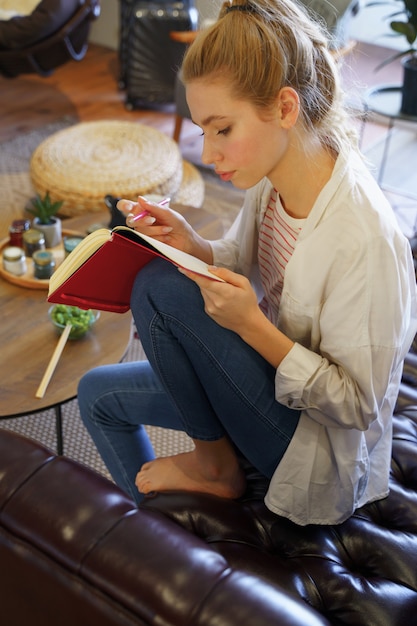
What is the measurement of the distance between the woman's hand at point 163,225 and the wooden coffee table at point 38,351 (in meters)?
0.41

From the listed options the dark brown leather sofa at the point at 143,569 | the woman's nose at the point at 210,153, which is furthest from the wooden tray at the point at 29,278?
the dark brown leather sofa at the point at 143,569

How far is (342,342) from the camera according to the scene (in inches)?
44.9

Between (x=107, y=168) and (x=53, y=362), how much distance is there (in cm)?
130

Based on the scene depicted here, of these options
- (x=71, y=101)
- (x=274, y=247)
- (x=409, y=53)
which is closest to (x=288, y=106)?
(x=274, y=247)

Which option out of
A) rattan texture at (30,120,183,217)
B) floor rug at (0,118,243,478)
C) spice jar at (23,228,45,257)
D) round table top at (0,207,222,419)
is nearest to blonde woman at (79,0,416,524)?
round table top at (0,207,222,419)

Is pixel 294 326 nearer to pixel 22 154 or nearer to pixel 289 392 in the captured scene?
pixel 289 392

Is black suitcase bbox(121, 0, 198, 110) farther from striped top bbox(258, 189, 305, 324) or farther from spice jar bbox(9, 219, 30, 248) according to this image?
striped top bbox(258, 189, 305, 324)

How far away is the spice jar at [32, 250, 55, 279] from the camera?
196cm

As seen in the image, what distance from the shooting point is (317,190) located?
1.25 metres

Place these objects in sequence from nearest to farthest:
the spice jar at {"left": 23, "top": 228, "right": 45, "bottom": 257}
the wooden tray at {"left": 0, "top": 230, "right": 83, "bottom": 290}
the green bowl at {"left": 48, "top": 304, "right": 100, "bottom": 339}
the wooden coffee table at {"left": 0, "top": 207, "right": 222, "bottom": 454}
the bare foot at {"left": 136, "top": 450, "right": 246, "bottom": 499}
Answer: the bare foot at {"left": 136, "top": 450, "right": 246, "bottom": 499}
the wooden coffee table at {"left": 0, "top": 207, "right": 222, "bottom": 454}
the green bowl at {"left": 48, "top": 304, "right": 100, "bottom": 339}
the wooden tray at {"left": 0, "top": 230, "right": 83, "bottom": 290}
the spice jar at {"left": 23, "top": 228, "right": 45, "bottom": 257}

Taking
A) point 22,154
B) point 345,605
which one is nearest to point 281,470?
point 345,605

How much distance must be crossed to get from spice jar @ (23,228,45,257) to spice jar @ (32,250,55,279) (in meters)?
0.09

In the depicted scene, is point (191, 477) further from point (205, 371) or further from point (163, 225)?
point (163, 225)

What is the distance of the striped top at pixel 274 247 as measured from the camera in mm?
1331
